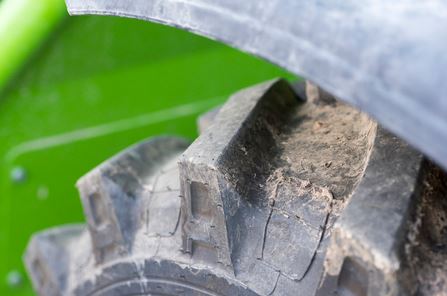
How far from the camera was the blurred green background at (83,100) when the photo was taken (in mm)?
1014

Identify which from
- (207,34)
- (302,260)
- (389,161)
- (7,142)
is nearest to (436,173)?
(389,161)

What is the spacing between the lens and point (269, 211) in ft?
2.14

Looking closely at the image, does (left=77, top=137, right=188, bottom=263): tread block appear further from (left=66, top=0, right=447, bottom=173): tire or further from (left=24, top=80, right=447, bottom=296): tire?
(left=66, top=0, right=447, bottom=173): tire

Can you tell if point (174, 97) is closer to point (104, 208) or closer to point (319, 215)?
point (104, 208)

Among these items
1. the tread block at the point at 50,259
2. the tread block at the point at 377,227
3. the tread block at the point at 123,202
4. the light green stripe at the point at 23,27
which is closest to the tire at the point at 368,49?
the tread block at the point at 377,227

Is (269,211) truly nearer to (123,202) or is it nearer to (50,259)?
(123,202)

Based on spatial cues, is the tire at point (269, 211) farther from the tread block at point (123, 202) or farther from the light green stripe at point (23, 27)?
the light green stripe at point (23, 27)

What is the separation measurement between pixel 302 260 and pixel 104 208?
35cm

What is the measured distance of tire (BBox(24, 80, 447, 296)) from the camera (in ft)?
1.69

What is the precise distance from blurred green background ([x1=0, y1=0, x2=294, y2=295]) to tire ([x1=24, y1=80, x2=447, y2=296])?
0.19 m

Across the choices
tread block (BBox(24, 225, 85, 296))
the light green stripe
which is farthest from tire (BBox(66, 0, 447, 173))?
tread block (BBox(24, 225, 85, 296))

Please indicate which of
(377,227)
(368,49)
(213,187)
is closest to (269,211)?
(213,187)

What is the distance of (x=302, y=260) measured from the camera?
0.61 metres

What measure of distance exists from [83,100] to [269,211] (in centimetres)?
56
